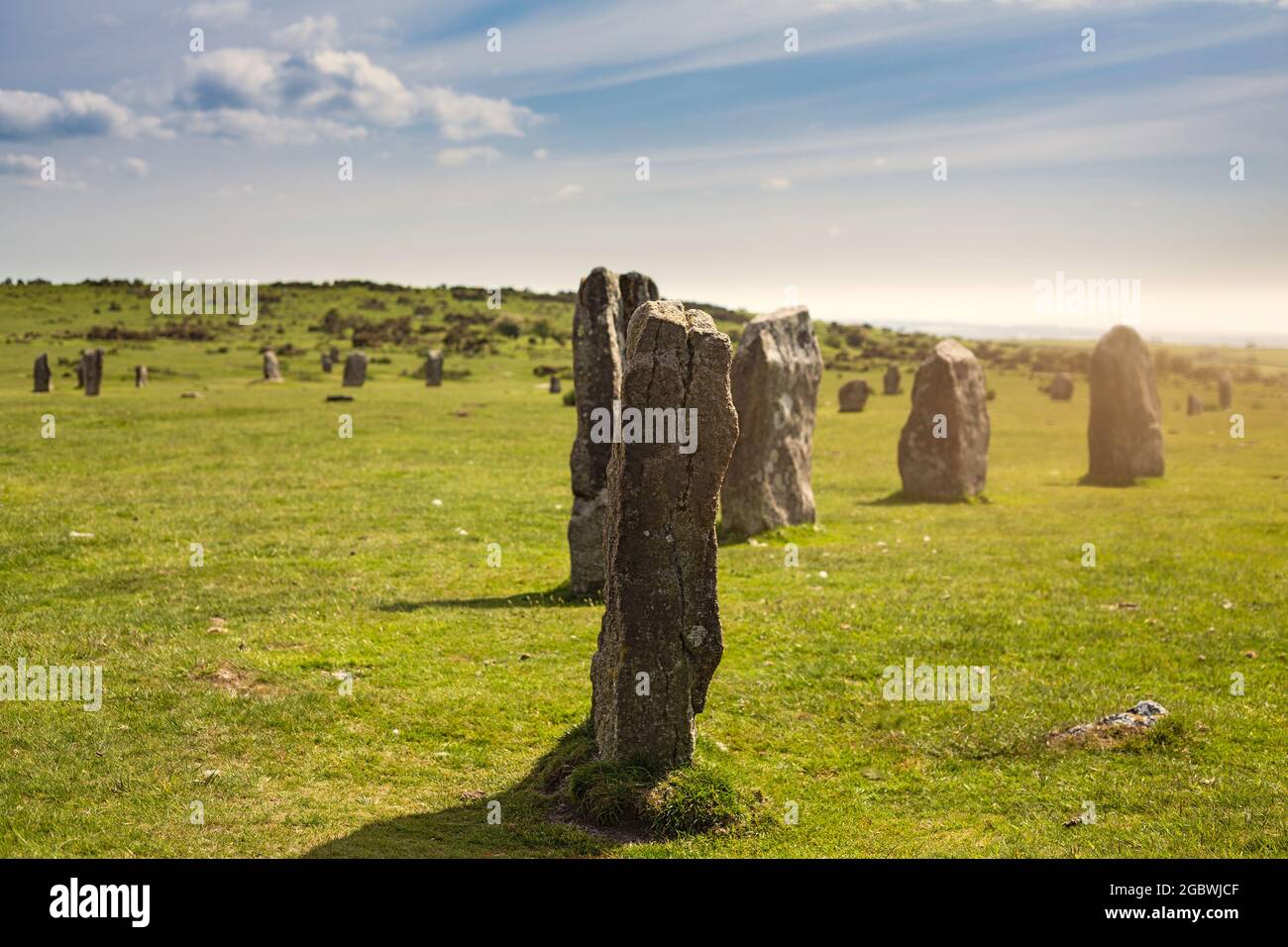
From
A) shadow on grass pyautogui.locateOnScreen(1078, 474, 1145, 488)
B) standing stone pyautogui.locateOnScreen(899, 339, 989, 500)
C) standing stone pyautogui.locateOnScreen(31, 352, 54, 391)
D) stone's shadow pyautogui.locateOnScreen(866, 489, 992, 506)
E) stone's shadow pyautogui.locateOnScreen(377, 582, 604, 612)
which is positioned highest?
standing stone pyautogui.locateOnScreen(31, 352, 54, 391)

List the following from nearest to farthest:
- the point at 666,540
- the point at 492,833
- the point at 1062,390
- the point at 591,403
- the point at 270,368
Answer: the point at 492,833
the point at 666,540
the point at 591,403
the point at 270,368
the point at 1062,390

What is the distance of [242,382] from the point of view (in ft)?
189

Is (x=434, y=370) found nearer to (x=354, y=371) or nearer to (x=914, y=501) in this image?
(x=354, y=371)

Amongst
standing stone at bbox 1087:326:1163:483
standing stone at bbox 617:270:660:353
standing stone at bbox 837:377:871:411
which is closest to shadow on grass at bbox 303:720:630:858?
standing stone at bbox 617:270:660:353

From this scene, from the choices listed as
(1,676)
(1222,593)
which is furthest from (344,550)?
(1222,593)

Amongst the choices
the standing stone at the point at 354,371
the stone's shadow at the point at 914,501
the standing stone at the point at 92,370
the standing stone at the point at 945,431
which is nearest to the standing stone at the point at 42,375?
the standing stone at the point at 92,370

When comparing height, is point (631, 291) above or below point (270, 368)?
below

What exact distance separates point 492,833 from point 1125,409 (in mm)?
29156

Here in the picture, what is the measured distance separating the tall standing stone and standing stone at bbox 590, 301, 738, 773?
513 inches

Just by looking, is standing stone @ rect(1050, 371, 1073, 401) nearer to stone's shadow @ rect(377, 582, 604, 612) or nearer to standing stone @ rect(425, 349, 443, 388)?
standing stone @ rect(425, 349, 443, 388)

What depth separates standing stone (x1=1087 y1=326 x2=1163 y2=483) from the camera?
3341 cm

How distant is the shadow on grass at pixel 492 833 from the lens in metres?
9.54

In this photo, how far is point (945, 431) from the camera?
29.1m

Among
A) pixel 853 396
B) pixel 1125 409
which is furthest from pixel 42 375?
pixel 1125 409
